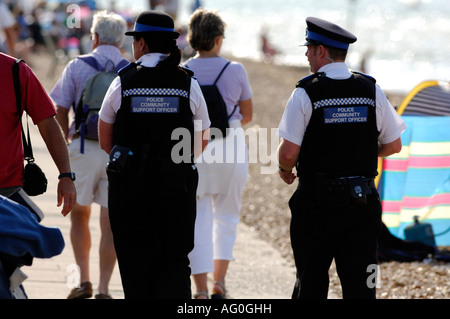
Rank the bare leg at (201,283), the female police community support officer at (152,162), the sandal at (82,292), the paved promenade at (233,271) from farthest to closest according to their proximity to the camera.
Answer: the paved promenade at (233,271) → the bare leg at (201,283) → the sandal at (82,292) → the female police community support officer at (152,162)

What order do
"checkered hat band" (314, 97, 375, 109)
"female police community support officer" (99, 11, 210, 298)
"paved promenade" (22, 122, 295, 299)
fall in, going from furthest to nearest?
"paved promenade" (22, 122, 295, 299), "female police community support officer" (99, 11, 210, 298), "checkered hat band" (314, 97, 375, 109)

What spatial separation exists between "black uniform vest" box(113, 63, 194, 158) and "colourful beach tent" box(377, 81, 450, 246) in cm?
324

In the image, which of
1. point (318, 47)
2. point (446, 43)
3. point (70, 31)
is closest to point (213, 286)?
point (318, 47)

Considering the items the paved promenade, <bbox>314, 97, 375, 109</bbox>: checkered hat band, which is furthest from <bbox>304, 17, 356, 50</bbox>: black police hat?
the paved promenade

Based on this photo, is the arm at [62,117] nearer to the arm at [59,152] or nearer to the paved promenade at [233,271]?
the paved promenade at [233,271]

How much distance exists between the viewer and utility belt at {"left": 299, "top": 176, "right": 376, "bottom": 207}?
A: 4.02 meters

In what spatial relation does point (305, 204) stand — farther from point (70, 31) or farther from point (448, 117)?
point (70, 31)

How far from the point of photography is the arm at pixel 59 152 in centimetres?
404

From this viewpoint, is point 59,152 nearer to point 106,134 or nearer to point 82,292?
point 106,134

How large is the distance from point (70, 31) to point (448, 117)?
1844 centimetres

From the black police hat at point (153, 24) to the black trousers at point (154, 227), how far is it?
73 cm

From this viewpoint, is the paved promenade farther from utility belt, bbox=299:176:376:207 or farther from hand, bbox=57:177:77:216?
utility belt, bbox=299:176:376:207

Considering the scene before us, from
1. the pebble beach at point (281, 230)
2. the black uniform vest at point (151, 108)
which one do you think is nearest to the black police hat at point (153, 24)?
the black uniform vest at point (151, 108)
